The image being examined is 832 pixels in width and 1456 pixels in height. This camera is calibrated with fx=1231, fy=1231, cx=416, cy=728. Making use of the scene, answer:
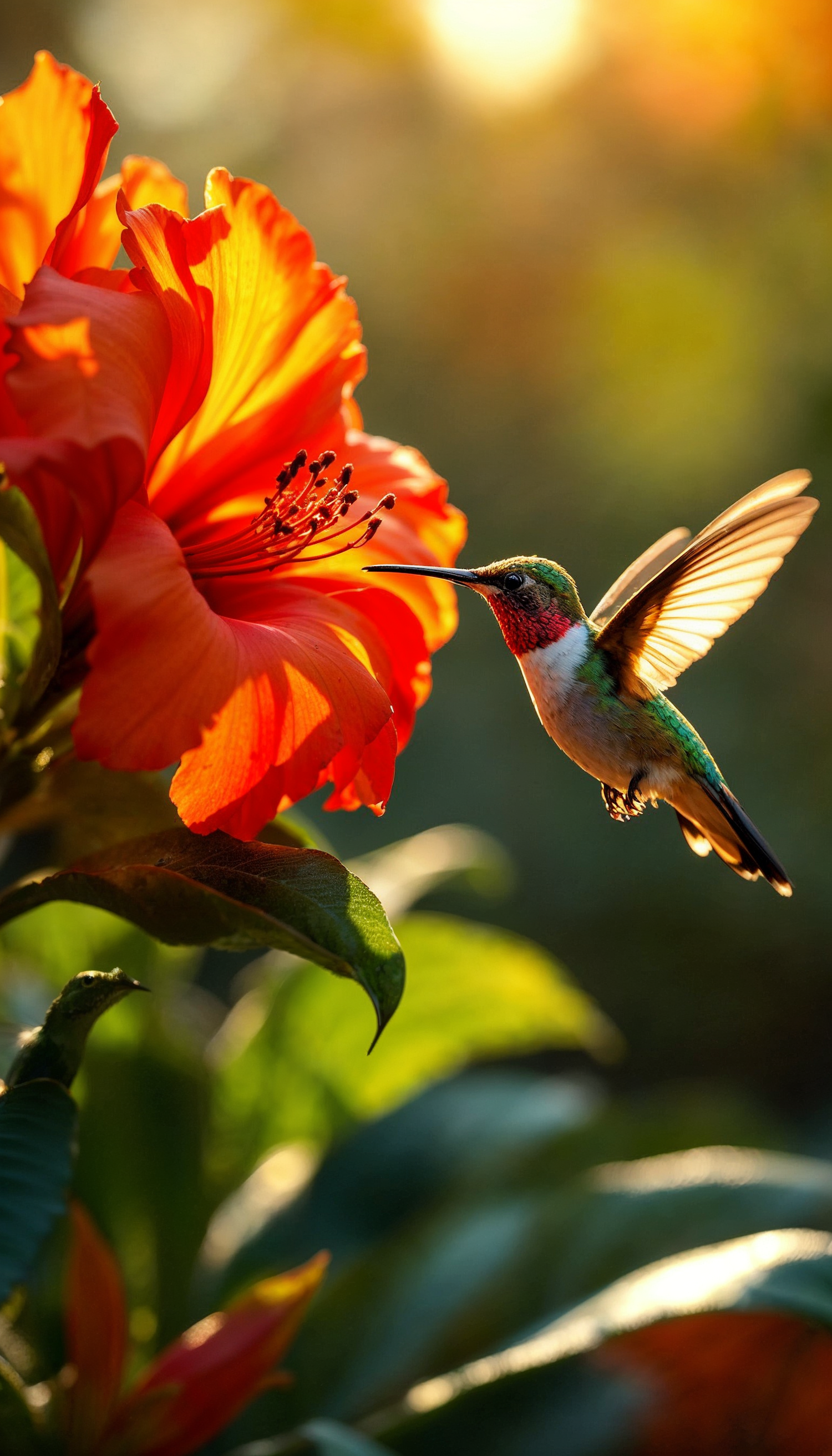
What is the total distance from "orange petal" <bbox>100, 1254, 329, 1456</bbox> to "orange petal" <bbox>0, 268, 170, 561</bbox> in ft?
2.20

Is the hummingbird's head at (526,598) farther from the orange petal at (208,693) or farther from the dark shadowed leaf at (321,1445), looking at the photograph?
the dark shadowed leaf at (321,1445)

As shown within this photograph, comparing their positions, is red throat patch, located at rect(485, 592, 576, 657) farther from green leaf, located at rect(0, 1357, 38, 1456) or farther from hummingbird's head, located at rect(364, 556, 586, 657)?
green leaf, located at rect(0, 1357, 38, 1456)

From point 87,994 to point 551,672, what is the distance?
22.7 inches

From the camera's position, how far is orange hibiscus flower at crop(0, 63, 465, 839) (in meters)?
0.72

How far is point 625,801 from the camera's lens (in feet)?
4.12

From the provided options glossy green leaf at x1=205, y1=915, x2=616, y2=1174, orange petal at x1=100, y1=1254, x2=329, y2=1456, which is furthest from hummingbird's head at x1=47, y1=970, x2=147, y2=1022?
glossy green leaf at x1=205, y1=915, x2=616, y2=1174

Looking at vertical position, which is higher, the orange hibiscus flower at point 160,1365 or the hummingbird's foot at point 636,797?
the hummingbird's foot at point 636,797

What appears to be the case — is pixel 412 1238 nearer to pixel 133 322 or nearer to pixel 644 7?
pixel 133 322

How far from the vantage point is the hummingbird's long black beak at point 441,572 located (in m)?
0.98

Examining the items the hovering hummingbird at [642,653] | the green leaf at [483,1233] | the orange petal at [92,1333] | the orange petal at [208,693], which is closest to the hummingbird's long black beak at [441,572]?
the hovering hummingbird at [642,653]

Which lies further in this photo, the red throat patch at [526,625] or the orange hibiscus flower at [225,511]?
the red throat patch at [526,625]

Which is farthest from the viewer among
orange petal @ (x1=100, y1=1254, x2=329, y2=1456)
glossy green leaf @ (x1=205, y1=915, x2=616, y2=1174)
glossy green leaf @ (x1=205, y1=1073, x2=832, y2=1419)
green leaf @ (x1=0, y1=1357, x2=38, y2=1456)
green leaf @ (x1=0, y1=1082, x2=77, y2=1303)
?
glossy green leaf @ (x1=205, y1=915, x2=616, y2=1174)

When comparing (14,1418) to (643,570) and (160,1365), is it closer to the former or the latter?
(160,1365)

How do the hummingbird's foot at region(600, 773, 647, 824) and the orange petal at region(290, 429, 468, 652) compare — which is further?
the hummingbird's foot at region(600, 773, 647, 824)
